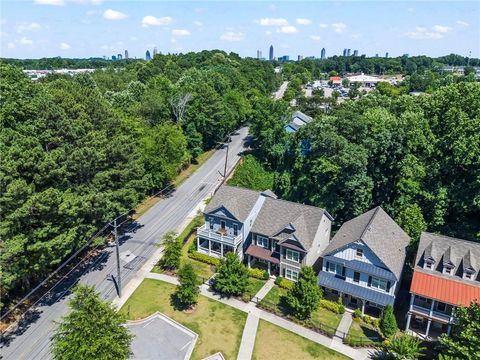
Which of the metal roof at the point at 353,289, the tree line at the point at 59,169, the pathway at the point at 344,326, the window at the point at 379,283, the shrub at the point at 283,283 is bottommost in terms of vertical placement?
the pathway at the point at 344,326

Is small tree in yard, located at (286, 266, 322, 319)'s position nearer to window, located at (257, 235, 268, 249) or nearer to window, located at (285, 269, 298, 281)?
window, located at (285, 269, 298, 281)

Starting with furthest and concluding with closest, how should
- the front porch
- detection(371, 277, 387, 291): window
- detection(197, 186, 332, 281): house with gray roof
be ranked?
the front porch, detection(197, 186, 332, 281): house with gray roof, detection(371, 277, 387, 291): window

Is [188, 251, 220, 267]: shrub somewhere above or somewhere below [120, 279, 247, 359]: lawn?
above

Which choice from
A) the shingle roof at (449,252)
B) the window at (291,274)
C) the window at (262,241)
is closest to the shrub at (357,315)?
the shingle roof at (449,252)

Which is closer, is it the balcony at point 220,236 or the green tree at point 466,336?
Answer: the green tree at point 466,336

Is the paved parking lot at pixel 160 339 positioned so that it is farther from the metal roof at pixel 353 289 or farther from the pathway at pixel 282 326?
the metal roof at pixel 353 289

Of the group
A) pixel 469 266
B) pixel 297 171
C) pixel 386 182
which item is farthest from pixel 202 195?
pixel 469 266

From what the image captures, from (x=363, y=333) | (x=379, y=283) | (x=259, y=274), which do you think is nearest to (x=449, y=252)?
(x=379, y=283)

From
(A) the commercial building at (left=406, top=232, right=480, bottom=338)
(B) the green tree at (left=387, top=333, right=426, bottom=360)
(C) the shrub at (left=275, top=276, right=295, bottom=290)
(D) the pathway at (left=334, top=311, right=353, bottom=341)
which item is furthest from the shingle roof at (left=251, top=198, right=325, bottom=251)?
(B) the green tree at (left=387, top=333, right=426, bottom=360)
